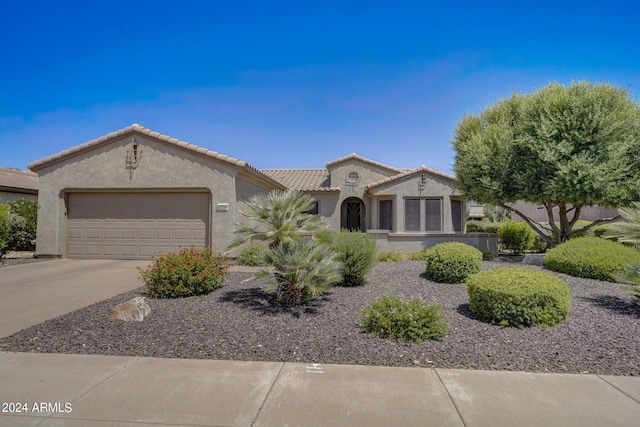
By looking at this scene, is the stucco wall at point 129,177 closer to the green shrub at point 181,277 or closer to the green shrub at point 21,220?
the green shrub at point 21,220

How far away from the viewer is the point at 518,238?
56.8ft

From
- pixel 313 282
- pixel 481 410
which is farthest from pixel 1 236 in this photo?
pixel 481 410

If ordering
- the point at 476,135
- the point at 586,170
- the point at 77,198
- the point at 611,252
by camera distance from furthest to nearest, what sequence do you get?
the point at 476,135 < the point at 77,198 < the point at 586,170 < the point at 611,252

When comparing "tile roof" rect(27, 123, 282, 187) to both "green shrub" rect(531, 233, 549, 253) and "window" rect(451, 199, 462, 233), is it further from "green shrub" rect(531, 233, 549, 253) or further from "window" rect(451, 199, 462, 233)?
"green shrub" rect(531, 233, 549, 253)

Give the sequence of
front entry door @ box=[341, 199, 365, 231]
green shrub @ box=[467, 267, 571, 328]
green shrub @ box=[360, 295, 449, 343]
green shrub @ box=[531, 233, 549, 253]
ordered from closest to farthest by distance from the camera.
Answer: green shrub @ box=[360, 295, 449, 343]
green shrub @ box=[467, 267, 571, 328]
green shrub @ box=[531, 233, 549, 253]
front entry door @ box=[341, 199, 365, 231]

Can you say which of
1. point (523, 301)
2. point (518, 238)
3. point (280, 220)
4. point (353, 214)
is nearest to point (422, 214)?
point (353, 214)

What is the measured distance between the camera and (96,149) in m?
13.2

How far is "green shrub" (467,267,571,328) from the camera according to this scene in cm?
552

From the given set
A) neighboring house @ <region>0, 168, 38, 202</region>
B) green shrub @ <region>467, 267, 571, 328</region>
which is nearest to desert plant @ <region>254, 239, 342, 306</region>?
green shrub @ <region>467, 267, 571, 328</region>

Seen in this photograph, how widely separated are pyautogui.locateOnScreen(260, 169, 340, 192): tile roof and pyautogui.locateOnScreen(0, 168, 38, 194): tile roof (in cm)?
1240

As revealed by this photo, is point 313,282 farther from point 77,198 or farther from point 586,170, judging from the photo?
point 77,198

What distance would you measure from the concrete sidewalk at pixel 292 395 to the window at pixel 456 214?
1405cm

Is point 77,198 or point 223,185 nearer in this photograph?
point 223,185

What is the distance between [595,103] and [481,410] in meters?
12.1
